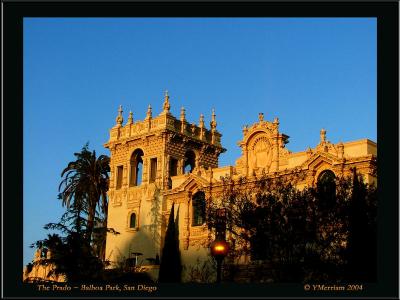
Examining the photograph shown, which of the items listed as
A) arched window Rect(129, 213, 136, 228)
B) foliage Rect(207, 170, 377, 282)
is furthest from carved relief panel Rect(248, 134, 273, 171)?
arched window Rect(129, 213, 136, 228)

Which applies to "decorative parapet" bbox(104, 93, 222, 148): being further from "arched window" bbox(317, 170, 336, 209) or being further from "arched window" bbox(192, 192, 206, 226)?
"arched window" bbox(317, 170, 336, 209)

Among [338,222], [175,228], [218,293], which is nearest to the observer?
[218,293]

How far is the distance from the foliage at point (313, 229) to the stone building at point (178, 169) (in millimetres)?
2590

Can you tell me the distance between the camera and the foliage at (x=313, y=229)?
114 ft

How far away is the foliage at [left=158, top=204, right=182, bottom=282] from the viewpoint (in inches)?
1810

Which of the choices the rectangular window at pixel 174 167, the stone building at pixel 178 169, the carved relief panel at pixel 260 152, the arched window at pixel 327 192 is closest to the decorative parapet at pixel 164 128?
the stone building at pixel 178 169

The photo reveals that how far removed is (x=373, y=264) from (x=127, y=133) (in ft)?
81.8

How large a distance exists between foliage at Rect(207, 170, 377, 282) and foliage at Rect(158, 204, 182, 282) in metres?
7.04

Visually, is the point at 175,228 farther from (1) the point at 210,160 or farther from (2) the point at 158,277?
(1) the point at 210,160

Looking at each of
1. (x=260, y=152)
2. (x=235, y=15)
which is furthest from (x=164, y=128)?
(x=235, y=15)

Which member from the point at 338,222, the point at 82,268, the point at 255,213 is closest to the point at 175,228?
the point at 82,268

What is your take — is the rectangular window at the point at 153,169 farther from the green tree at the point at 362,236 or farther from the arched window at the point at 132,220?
the green tree at the point at 362,236

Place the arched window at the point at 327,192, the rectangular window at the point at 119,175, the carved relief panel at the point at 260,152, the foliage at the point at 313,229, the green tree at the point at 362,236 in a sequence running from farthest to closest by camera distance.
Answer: the rectangular window at the point at 119,175 < the carved relief panel at the point at 260,152 < the arched window at the point at 327,192 < the foliage at the point at 313,229 < the green tree at the point at 362,236
